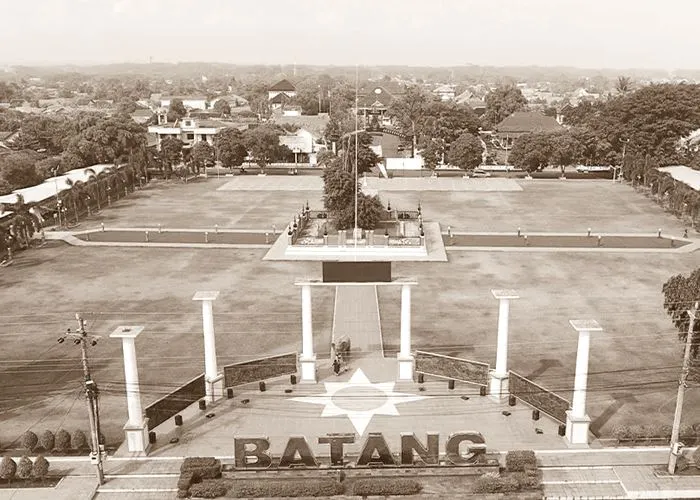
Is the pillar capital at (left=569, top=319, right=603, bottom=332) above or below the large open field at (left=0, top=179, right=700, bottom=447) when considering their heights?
above

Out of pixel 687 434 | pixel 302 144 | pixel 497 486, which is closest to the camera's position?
pixel 497 486

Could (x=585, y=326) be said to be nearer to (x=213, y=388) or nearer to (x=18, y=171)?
(x=213, y=388)

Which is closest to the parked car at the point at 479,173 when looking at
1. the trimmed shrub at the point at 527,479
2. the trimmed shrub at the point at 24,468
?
the trimmed shrub at the point at 527,479

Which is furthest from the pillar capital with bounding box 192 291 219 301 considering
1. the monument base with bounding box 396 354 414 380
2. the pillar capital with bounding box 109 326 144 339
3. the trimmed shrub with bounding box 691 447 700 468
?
the trimmed shrub with bounding box 691 447 700 468

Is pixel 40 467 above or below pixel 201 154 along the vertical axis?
below

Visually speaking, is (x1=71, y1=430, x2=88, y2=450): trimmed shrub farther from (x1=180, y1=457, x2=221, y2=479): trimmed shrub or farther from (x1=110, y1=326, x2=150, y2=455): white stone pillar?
(x1=180, y1=457, x2=221, y2=479): trimmed shrub

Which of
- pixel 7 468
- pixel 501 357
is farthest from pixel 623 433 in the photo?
pixel 7 468

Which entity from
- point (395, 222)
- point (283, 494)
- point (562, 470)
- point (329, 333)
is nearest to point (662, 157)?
point (395, 222)

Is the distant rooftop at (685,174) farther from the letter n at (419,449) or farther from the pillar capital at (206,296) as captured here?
the pillar capital at (206,296)
